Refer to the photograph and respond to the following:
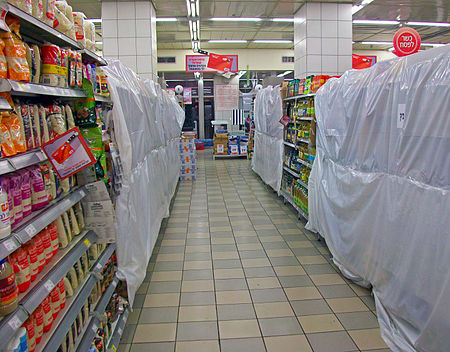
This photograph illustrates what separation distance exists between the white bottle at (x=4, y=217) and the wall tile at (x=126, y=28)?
24.4 ft

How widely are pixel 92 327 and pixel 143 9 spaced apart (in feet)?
23.9

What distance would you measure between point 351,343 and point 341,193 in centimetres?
145

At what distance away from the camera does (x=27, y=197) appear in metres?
1.62

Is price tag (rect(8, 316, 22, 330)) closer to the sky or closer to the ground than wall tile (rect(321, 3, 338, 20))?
closer to the ground

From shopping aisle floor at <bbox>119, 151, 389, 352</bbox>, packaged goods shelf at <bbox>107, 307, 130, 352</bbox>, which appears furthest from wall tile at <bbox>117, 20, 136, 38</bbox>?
packaged goods shelf at <bbox>107, 307, 130, 352</bbox>

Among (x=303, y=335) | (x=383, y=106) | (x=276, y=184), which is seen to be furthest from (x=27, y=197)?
(x=276, y=184)

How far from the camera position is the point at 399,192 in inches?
104

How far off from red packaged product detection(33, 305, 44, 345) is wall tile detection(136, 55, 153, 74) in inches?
283

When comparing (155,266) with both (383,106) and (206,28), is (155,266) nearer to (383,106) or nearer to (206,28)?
(383,106)

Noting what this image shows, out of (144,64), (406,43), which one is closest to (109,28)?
(144,64)

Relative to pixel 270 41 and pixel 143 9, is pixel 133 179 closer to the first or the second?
pixel 143 9

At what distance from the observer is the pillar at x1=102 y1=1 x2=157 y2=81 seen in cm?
788

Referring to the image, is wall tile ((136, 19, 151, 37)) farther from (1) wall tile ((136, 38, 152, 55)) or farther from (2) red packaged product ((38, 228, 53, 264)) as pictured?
(2) red packaged product ((38, 228, 53, 264))

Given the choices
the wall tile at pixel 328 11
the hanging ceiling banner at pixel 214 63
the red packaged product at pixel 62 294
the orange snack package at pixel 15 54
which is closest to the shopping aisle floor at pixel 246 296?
the red packaged product at pixel 62 294
